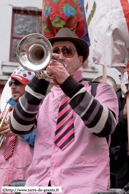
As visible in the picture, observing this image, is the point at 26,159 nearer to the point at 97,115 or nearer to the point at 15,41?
the point at 97,115

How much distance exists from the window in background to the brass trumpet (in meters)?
5.38

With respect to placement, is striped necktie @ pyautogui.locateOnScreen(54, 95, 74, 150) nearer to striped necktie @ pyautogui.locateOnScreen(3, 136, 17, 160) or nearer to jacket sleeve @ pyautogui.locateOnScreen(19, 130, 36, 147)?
jacket sleeve @ pyautogui.locateOnScreen(19, 130, 36, 147)

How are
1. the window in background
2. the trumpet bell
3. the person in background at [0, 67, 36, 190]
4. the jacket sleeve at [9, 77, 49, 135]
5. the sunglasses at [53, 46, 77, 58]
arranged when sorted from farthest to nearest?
1. the window in background
2. the person in background at [0, 67, 36, 190]
3. the sunglasses at [53, 46, 77, 58]
4. the jacket sleeve at [9, 77, 49, 135]
5. the trumpet bell

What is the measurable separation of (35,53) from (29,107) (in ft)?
1.19

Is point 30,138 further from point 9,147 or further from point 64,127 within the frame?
point 64,127

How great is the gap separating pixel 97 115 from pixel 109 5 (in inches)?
34.8

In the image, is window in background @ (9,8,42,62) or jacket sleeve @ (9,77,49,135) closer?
jacket sleeve @ (9,77,49,135)

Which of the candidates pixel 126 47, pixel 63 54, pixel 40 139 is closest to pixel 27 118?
pixel 40 139

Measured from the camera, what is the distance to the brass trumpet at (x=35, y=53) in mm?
1699

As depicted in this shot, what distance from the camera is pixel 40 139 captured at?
73.0 inches

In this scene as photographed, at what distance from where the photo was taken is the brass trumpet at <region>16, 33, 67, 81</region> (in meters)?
1.70

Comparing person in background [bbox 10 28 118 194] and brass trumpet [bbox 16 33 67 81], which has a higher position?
brass trumpet [bbox 16 33 67 81]

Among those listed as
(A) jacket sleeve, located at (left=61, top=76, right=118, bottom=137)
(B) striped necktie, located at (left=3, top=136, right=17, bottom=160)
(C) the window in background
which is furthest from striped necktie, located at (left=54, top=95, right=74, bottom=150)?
(C) the window in background

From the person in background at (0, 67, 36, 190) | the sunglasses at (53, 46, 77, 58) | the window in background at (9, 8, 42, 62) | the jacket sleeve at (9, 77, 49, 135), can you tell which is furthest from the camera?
the window in background at (9, 8, 42, 62)
